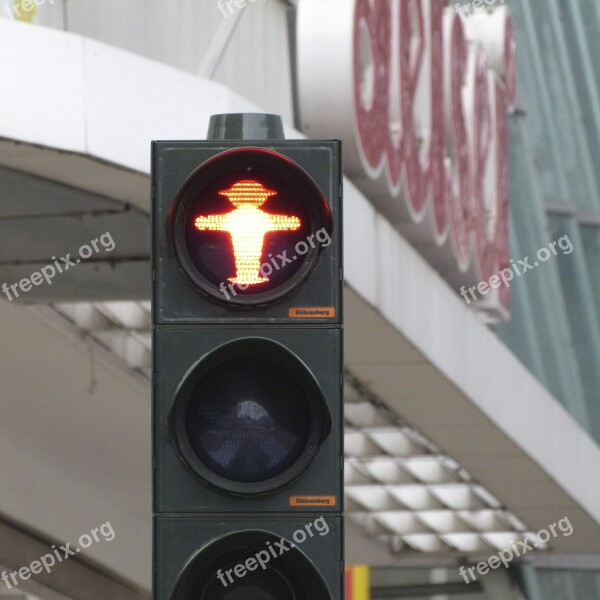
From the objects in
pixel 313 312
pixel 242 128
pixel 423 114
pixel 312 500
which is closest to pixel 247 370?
pixel 313 312

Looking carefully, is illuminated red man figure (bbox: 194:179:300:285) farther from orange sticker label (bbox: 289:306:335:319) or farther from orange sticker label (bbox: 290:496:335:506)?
orange sticker label (bbox: 290:496:335:506)

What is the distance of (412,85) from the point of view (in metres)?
13.1

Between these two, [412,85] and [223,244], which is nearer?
[223,244]

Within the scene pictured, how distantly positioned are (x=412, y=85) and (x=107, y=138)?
4.70 m

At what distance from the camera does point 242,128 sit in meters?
3.83

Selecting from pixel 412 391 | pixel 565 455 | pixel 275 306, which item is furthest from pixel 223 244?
pixel 565 455

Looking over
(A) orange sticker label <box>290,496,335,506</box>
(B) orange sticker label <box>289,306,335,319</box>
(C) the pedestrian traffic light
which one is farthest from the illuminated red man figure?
(A) orange sticker label <box>290,496,335,506</box>

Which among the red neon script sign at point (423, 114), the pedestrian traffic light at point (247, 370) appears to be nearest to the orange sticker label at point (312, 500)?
the pedestrian traffic light at point (247, 370)

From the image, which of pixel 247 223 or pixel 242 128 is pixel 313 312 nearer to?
pixel 247 223

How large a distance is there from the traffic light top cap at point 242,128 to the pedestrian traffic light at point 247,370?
12 cm

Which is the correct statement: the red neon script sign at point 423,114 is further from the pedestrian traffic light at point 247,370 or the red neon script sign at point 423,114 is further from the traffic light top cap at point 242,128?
the pedestrian traffic light at point 247,370

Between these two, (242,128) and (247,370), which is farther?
(242,128)

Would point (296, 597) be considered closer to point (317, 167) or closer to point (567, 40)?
point (317, 167)

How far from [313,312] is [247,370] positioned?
19cm
